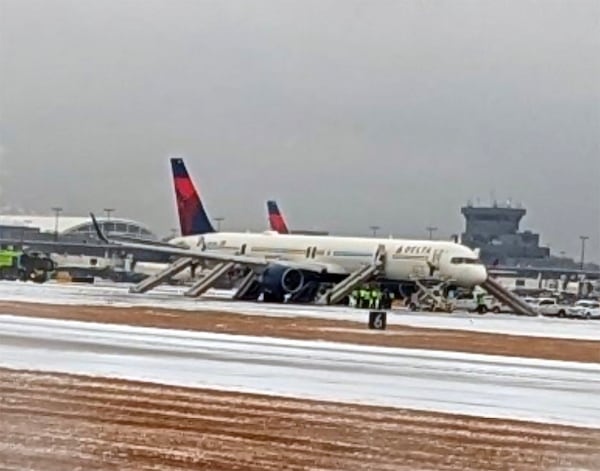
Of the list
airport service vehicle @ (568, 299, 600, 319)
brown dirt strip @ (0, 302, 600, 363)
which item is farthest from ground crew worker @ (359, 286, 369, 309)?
brown dirt strip @ (0, 302, 600, 363)

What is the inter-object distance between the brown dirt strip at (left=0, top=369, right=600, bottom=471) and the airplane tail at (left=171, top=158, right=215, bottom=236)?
137ft

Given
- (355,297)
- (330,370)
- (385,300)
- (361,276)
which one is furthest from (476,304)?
(330,370)

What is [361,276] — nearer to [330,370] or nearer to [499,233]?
[330,370]

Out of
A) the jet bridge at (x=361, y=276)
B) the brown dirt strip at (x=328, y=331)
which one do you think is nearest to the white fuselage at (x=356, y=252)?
the jet bridge at (x=361, y=276)

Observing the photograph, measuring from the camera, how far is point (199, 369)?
614 inches

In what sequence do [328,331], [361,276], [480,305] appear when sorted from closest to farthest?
[328,331] → [361,276] → [480,305]

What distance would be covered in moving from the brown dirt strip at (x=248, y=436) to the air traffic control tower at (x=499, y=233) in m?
81.6

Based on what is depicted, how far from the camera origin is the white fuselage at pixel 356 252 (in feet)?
145

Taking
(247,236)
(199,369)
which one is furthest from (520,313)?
(199,369)

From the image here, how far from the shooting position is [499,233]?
315 feet

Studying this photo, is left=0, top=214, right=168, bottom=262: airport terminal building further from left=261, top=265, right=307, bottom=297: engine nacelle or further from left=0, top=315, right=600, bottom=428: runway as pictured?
left=0, top=315, right=600, bottom=428: runway

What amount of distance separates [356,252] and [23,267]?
28935mm

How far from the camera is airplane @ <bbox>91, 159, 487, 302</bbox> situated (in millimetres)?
44250

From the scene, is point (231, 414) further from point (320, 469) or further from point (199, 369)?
point (199, 369)
